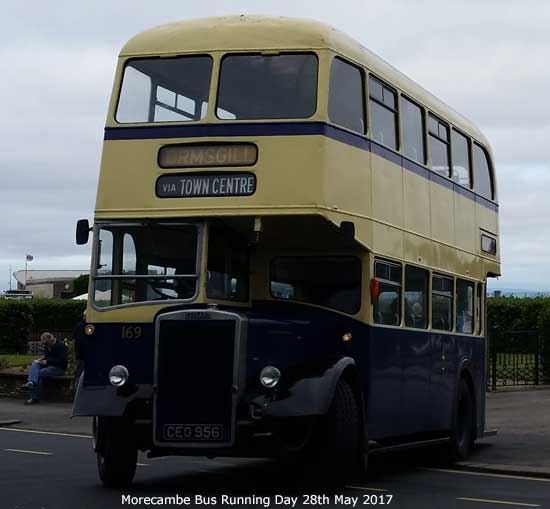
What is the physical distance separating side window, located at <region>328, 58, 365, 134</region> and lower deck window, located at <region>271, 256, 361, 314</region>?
1462 millimetres

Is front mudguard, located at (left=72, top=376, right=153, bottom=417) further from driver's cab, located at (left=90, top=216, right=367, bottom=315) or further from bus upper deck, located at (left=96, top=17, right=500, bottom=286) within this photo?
bus upper deck, located at (left=96, top=17, right=500, bottom=286)

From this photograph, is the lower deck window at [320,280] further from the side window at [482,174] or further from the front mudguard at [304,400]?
the side window at [482,174]

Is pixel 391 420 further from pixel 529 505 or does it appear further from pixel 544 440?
pixel 544 440

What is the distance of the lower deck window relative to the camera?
581 inches

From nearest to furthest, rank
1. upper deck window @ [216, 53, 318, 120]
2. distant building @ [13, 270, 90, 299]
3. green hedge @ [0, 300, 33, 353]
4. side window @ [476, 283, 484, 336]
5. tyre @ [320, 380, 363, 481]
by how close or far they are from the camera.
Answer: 1. tyre @ [320, 380, 363, 481]
2. upper deck window @ [216, 53, 318, 120]
3. side window @ [476, 283, 484, 336]
4. green hedge @ [0, 300, 33, 353]
5. distant building @ [13, 270, 90, 299]

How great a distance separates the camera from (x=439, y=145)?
18.1 metres

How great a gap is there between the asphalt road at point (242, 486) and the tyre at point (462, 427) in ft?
1.37

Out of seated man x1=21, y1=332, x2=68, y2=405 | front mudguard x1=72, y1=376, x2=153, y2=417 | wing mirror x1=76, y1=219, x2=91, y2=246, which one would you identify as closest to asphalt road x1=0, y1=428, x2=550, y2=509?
front mudguard x1=72, y1=376, x2=153, y2=417

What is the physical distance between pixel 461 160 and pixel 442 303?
233 cm

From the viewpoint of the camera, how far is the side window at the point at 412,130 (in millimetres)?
16531

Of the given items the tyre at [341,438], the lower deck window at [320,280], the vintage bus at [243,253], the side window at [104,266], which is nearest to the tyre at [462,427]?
the vintage bus at [243,253]

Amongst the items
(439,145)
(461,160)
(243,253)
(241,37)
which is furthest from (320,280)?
(461,160)

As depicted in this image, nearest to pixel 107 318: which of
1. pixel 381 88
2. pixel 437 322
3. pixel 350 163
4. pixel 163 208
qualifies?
pixel 163 208

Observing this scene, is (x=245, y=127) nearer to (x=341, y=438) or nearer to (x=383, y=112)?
(x=383, y=112)
